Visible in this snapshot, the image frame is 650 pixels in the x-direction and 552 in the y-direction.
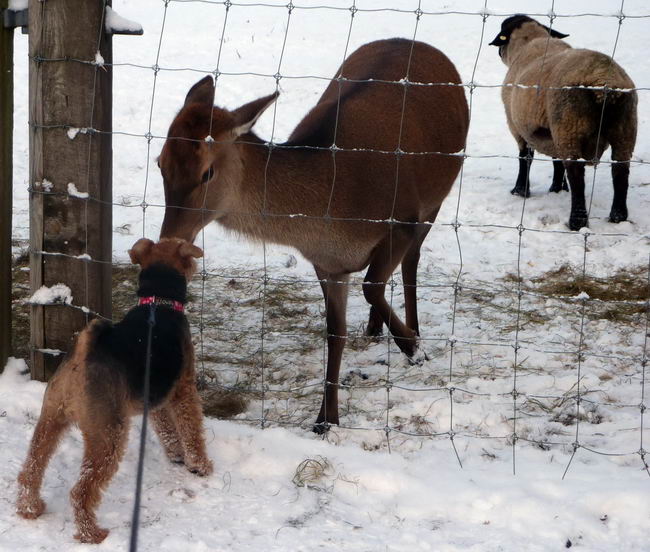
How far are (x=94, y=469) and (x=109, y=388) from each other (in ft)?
0.98

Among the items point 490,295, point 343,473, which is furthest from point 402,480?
point 490,295

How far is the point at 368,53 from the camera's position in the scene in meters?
5.52

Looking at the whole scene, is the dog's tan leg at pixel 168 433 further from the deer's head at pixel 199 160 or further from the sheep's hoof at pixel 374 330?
the sheep's hoof at pixel 374 330

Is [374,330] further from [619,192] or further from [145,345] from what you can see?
[619,192]

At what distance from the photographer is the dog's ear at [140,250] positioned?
363 cm

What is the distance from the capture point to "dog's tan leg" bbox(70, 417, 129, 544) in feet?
10.3

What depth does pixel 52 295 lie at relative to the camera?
4.24 m

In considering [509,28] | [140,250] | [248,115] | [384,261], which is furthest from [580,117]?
[140,250]

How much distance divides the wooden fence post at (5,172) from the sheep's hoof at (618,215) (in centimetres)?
515

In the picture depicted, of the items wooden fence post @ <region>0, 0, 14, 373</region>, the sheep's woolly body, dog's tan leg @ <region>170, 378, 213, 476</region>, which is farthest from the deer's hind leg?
the sheep's woolly body

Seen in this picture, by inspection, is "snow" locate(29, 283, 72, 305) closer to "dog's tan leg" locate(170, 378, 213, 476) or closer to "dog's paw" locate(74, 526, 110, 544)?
"dog's tan leg" locate(170, 378, 213, 476)

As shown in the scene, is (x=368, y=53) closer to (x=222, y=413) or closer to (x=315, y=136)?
(x=315, y=136)

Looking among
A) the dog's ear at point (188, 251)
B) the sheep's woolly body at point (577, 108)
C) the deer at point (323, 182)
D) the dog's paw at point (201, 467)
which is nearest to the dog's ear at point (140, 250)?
the dog's ear at point (188, 251)

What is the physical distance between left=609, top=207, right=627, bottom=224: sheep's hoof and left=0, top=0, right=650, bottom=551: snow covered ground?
8cm
